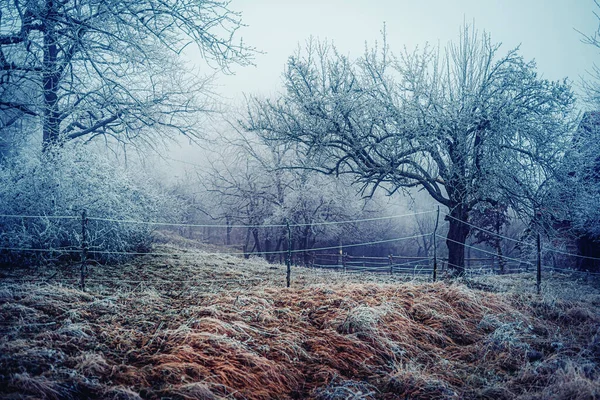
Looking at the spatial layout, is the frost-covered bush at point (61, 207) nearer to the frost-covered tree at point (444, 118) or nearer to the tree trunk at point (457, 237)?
the frost-covered tree at point (444, 118)

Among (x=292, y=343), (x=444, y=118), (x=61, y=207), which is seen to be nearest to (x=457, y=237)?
(x=444, y=118)

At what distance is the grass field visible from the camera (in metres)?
2.69

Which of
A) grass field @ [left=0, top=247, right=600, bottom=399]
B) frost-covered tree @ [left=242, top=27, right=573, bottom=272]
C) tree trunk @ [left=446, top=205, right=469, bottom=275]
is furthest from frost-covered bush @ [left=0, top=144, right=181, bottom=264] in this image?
tree trunk @ [left=446, top=205, right=469, bottom=275]

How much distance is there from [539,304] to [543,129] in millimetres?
5021

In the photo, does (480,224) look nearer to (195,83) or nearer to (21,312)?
(195,83)

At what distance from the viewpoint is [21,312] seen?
12.2 ft

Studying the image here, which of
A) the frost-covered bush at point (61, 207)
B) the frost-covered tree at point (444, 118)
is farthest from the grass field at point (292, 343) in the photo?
the frost-covered tree at point (444, 118)

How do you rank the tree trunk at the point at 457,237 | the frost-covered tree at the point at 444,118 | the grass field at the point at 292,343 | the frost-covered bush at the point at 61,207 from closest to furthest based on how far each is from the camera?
the grass field at the point at 292,343 < the frost-covered bush at the point at 61,207 < the frost-covered tree at the point at 444,118 < the tree trunk at the point at 457,237

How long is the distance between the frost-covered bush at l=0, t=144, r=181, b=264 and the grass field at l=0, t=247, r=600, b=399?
1482mm

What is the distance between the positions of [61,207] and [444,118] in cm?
893

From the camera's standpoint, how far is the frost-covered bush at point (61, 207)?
6574 millimetres

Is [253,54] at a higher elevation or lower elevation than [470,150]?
higher

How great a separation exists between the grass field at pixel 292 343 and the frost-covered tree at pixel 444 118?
164 inches

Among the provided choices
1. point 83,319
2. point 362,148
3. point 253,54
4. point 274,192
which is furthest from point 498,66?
point 274,192
